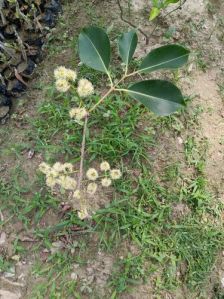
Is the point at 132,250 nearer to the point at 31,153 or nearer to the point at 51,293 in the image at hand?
the point at 51,293

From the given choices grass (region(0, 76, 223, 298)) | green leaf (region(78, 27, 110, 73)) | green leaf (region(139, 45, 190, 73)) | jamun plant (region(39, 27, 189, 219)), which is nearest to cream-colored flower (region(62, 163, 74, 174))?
jamun plant (region(39, 27, 189, 219))

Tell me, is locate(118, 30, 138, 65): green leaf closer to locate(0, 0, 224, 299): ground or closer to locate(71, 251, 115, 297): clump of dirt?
locate(0, 0, 224, 299): ground

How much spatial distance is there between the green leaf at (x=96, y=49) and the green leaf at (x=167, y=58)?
0.24 m

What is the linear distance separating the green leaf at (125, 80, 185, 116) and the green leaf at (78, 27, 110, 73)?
0.97ft

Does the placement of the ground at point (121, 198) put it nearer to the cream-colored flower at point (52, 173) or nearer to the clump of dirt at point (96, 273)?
the clump of dirt at point (96, 273)

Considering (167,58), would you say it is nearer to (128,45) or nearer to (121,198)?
(128,45)

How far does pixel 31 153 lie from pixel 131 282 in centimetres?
107

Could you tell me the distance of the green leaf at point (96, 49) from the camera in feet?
7.05

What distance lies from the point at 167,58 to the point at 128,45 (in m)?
0.28

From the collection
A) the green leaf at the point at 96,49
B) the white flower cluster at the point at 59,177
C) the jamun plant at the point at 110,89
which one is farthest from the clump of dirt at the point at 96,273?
the green leaf at the point at 96,49

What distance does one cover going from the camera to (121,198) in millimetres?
2449

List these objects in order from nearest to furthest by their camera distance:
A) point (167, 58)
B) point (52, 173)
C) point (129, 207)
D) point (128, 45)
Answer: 1. point (52, 173)
2. point (167, 58)
3. point (128, 45)
4. point (129, 207)

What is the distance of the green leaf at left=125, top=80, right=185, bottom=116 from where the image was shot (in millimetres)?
1991

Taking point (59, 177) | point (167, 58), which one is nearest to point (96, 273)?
point (59, 177)
